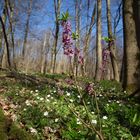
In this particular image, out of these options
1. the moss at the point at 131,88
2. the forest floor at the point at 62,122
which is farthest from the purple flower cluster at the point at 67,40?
the moss at the point at 131,88

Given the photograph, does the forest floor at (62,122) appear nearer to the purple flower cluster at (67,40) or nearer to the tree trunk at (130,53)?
the purple flower cluster at (67,40)

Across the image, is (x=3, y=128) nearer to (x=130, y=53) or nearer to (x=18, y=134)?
(x=18, y=134)

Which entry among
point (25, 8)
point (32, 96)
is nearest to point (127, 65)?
point (32, 96)

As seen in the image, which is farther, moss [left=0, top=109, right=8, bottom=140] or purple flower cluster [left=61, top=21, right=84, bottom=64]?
moss [left=0, top=109, right=8, bottom=140]

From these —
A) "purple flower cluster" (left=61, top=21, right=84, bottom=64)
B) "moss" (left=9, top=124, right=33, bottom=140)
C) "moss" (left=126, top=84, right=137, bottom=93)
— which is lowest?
"moss" (left=9, top=124, right=33, bottom=140)

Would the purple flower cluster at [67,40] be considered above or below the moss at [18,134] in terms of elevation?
above

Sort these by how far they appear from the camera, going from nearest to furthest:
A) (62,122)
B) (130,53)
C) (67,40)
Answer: (67,40) < (62,122) < (130,53)

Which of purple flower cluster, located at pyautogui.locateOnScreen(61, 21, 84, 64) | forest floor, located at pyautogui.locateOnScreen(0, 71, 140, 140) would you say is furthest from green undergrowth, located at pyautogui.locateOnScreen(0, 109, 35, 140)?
purple flower cluster, located at pyautogui.locateOnScreen(61, 21, 84, 64)

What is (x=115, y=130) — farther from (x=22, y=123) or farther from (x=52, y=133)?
(x=22, y=123)

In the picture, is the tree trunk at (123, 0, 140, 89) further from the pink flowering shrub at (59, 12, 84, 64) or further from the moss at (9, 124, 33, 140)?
the pink flowering shrub at (59, 12, 84, 64)

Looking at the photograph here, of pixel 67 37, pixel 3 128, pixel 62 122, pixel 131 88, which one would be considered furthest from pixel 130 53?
pixel 67 37

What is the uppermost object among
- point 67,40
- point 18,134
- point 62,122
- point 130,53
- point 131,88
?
point 130,53

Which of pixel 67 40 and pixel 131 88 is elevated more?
pixel 67 40

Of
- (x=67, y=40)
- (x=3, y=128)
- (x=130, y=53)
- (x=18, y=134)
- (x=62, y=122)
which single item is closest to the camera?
(x=67, y=40)
